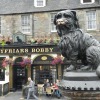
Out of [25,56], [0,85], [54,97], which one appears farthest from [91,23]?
[0,85]

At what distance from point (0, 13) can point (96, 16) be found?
26.6ft

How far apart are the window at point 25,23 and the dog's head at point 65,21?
62.6ft

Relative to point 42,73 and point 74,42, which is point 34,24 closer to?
point 42,73

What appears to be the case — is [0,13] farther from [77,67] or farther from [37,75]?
[77,67]

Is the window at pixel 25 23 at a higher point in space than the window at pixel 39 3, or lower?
lower

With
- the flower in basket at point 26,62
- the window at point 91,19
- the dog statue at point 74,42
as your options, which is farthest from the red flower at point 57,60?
the dog statue at point 74,42

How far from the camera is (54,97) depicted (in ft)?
56.2

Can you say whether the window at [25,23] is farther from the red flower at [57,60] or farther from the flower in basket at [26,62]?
the red flower at [57,60]

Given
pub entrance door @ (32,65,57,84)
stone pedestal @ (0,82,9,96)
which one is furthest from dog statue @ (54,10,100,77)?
pub entrance door @ (32,65,57,84)

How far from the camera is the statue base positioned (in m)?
3.23

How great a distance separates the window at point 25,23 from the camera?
22547mm

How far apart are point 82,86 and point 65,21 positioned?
89cm

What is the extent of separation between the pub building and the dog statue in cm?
1706

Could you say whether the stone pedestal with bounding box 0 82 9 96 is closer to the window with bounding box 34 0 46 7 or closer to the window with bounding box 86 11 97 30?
the window with bounding box 34 0 46 7
